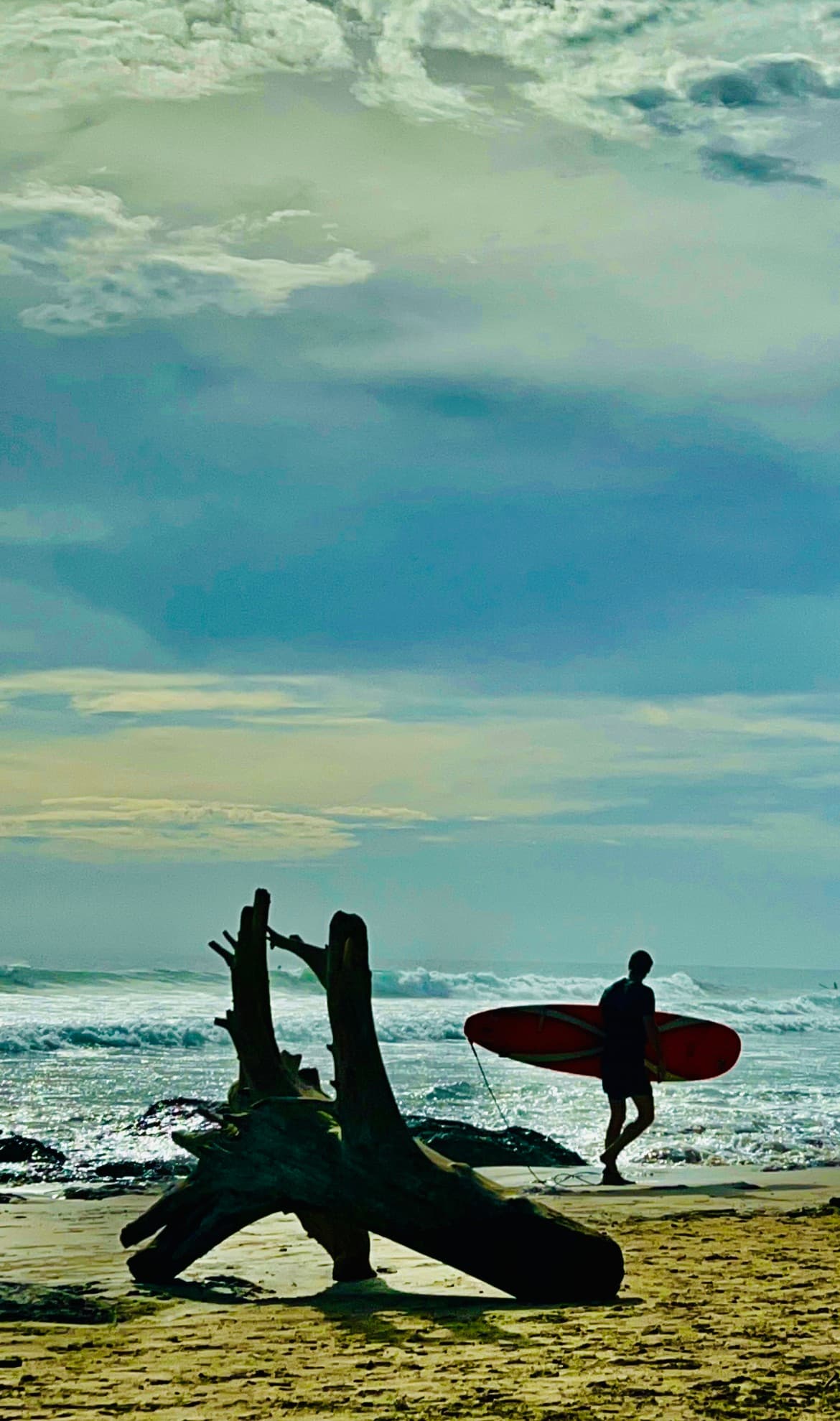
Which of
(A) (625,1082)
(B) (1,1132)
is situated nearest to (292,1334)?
(A) (625,1082)

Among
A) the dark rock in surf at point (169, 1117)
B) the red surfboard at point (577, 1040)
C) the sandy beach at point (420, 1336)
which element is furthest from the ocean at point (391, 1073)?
the sandy beach at point (420, 1336)

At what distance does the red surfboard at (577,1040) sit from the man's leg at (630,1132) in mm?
1313

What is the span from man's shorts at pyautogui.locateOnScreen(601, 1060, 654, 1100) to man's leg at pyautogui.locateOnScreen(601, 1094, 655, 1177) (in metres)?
0.07

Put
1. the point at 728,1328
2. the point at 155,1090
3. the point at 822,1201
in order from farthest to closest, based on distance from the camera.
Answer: the point at 155,1090 < the point at 822,1201 < the point at 728,1328

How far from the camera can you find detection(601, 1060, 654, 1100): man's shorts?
13180 mm

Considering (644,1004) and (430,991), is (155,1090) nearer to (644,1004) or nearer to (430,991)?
(644,1004)

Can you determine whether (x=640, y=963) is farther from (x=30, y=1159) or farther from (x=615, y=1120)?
(x=30, y=1159)

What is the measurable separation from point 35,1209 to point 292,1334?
5.31 m

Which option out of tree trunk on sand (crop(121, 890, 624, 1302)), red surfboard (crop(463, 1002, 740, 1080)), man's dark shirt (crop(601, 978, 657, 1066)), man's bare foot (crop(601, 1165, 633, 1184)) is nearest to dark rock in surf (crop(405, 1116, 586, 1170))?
red surfboard (crop(463, 1002, 740, 1080))

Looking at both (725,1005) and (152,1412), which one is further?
(725,1005)

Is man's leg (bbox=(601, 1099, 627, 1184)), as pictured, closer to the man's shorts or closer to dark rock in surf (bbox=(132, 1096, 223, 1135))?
the man's shorts

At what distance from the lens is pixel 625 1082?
1319 centimetres

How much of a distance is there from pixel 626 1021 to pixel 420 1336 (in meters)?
6.48

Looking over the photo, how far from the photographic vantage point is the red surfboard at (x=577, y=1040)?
48.3ft
